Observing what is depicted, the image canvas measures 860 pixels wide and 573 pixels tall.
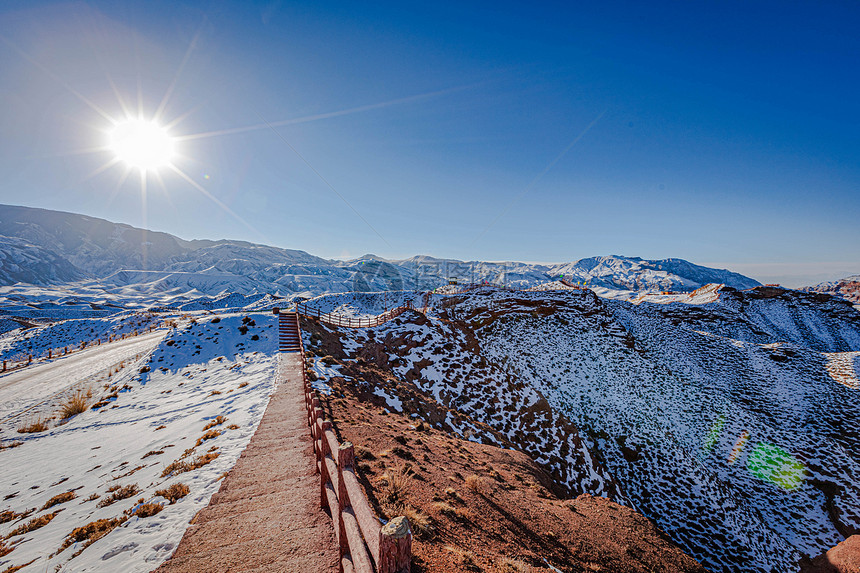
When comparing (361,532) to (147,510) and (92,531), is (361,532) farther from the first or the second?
(92,531)

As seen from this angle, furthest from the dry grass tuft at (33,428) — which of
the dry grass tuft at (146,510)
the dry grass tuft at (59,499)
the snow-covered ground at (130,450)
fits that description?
the dry grass tuft at (146,510)

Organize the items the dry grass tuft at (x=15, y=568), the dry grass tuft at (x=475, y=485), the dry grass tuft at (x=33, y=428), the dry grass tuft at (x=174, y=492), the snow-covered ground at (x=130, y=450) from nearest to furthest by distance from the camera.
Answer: the dry grass tuft at (x=15, y=568) → the snow-covered ground at (x=130, y=450) → the dry grass tuft at (x=174, y=492) → the dry grass tuft at (x=475, y=485) → the dry grass tuft at (x=33, y=428)

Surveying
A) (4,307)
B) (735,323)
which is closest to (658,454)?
(735,323)

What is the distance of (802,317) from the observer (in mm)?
39094

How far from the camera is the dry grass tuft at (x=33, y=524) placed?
503 cm

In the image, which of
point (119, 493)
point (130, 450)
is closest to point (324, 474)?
point (119, 493)

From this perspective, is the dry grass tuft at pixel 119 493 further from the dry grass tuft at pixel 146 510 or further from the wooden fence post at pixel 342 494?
the wooden fence post at pixel 342 494

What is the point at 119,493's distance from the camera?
5715mm

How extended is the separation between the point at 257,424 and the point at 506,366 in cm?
1801

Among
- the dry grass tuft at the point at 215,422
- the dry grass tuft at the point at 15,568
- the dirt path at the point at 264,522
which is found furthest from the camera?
the dry grass tuft at the point at 215,422

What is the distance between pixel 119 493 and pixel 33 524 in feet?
3.67

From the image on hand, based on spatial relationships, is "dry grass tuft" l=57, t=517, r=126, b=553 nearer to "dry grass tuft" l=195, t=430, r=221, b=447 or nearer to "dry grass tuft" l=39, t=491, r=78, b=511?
"dry grass tuft" l=39, t=491, r=78, b=511

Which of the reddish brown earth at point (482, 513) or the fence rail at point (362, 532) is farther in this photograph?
the reddish brown earth at point (482, 513)

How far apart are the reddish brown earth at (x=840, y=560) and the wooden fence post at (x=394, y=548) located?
18.9 m
